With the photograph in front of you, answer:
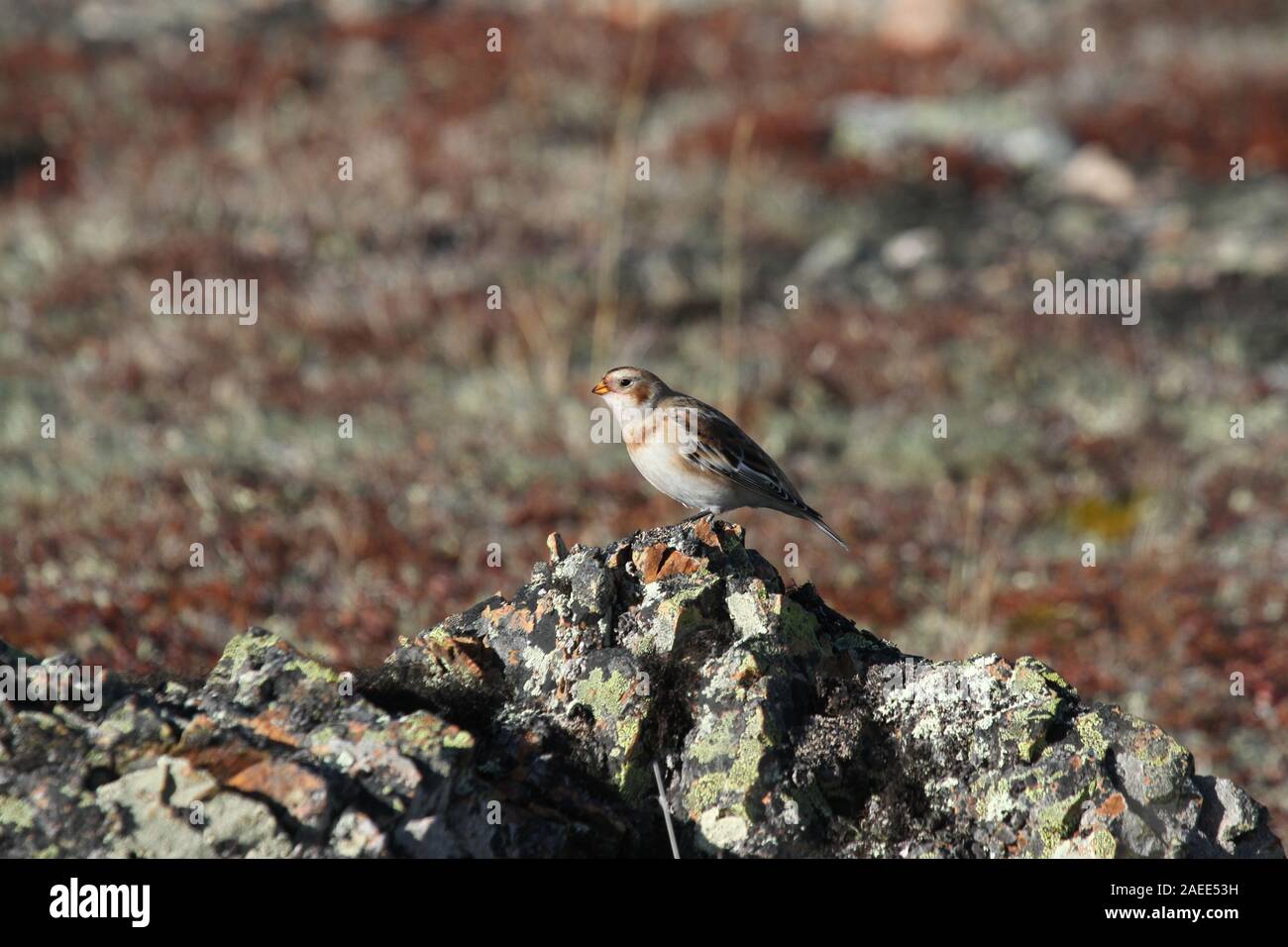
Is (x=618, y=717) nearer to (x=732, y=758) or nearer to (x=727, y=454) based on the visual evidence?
(x=732, y=758)

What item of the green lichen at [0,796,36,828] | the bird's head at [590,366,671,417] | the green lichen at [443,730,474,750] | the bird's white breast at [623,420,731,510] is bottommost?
the green lichen at [0,796,36,828]

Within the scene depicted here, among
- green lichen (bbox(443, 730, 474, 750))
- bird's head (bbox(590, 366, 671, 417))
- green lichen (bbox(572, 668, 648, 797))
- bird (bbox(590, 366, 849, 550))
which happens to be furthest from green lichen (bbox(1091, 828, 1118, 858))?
bird's head (bbox(590, 366, 671, 417))

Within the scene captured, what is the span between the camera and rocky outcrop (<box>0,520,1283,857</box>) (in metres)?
4.02

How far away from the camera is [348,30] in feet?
81.5

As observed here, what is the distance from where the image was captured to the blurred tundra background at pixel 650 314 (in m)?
9.91

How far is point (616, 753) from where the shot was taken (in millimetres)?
4477

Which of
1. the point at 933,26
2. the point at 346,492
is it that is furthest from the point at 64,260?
the point at 933,26

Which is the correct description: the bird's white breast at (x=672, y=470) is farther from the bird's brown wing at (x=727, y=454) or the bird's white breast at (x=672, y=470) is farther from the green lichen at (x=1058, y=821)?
the green lichen at (x=1058, y=821)

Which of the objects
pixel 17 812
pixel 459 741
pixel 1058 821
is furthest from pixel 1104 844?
pixel 17 812

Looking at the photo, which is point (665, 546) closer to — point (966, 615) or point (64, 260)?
point (966, 615)

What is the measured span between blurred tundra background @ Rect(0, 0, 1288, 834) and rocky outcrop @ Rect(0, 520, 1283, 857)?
197 cm

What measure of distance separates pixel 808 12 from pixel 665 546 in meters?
23.9

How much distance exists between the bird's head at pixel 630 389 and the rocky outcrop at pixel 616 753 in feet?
7.15

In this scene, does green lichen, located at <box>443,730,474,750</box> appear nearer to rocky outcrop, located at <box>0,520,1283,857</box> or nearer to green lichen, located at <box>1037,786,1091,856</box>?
rocky outcrop, located at <box>0,520,1283,857</box>
